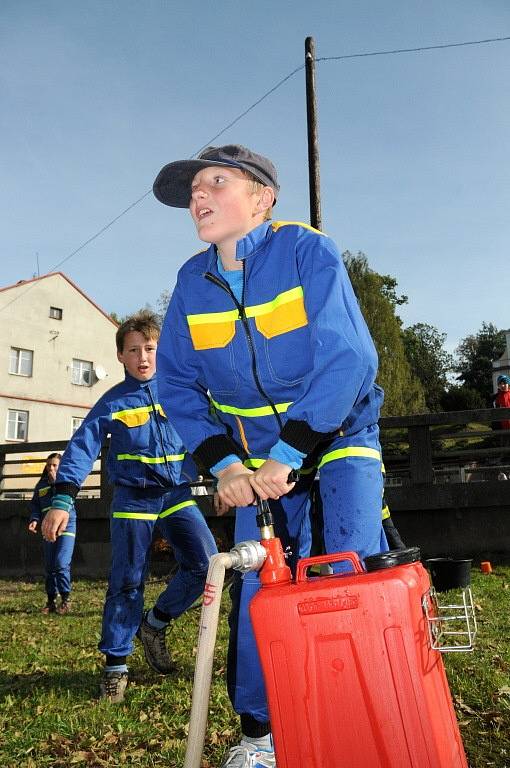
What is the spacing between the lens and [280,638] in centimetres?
184

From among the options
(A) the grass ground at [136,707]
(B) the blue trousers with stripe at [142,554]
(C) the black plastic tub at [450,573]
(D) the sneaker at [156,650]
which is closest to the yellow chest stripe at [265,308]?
(A) the grass ground at [136,707]

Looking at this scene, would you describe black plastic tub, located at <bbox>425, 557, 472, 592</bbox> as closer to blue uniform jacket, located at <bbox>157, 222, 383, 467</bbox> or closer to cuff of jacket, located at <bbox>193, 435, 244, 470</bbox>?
blue uniform jacket, located at <bbox>157, 222, 383, 467</bbox>

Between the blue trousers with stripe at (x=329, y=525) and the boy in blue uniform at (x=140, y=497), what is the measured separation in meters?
1.96

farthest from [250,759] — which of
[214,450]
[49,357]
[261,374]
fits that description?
[49,357]

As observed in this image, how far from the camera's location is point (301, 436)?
2.21 meters

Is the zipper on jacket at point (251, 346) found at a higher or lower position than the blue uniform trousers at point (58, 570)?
higher

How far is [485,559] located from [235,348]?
7.41 metres

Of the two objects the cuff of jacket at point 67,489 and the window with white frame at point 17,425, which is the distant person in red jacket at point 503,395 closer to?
the cuff of jacket at point 67,489

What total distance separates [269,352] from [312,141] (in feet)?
43.2

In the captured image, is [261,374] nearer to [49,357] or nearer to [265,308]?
[265,308]

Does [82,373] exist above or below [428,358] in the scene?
below

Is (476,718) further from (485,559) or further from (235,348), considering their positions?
(485,559)

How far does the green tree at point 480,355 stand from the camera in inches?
3364

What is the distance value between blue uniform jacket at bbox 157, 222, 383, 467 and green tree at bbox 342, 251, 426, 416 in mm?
37957
